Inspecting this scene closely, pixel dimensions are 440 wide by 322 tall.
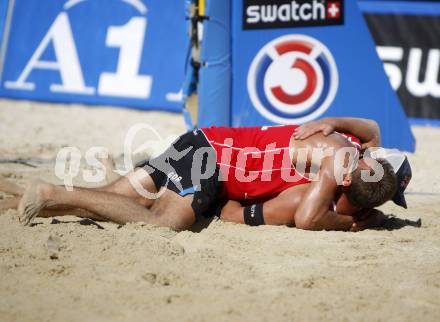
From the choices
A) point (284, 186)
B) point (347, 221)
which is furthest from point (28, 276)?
point (347, 221)

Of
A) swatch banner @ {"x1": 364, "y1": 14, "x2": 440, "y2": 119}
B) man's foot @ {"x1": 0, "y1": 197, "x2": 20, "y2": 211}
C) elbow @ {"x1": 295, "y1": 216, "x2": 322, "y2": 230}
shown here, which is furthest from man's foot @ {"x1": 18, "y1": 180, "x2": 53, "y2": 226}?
swatch banner @ {"x1": 364, "y1": 14, "x2": 440, "y2": 119}

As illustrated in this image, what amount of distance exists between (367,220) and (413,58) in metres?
5.21

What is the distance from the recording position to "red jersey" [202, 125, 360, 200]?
4480mm

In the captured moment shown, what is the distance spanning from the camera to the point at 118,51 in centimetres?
944

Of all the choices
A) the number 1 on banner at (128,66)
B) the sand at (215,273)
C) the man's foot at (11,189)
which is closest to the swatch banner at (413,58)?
the number 1 on banner at (128,66)

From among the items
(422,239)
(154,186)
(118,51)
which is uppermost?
(118,51)

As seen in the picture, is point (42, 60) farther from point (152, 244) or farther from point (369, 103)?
point (152, 244)

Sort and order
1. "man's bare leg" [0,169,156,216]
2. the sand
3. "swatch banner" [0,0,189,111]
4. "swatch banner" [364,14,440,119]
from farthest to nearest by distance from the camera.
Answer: "swatch banner" [0,0,189,111] < "swatch banner" [364,14,440,119] < "man's bare leg" [0,169,156,216] < the sand

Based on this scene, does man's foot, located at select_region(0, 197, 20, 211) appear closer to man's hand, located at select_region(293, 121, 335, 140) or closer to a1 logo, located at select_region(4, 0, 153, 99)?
man's hand, located at select_region(293, 121, 335, 140)

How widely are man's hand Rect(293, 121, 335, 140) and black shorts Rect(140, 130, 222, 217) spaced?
0.59 meters

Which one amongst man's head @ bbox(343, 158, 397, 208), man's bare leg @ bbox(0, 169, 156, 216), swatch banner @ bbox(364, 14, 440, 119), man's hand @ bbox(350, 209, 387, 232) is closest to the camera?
man's head @ bbox(343, 158, 397, 208)

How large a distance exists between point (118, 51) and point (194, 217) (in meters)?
5.56

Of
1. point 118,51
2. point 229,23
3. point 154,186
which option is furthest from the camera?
point 118,51

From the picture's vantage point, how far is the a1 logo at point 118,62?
941 cm
